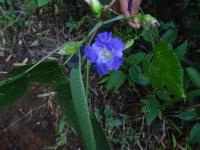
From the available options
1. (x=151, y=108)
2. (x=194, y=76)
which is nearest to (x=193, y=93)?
(x=194, y=76)

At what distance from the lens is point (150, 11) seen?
142 cm

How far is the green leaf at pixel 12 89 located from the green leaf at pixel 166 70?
0.86ft

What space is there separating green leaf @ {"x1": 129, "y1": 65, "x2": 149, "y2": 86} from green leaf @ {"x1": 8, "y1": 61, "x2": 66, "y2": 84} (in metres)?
0.45

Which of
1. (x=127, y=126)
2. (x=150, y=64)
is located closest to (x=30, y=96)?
(x=127, y=126)

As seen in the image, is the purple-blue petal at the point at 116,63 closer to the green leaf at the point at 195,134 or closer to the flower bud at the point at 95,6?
the flower bud at the point at 95,6

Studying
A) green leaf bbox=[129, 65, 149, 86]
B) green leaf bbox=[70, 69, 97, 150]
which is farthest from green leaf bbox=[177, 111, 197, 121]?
green leaf bbox=[70, 69, 97, 150]

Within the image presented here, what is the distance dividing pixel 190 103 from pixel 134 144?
0.23m

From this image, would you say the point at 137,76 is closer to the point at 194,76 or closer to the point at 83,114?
the point at 194,76

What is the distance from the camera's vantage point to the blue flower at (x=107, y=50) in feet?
2.91

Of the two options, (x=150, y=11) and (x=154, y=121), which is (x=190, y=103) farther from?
(x=150, y=11)

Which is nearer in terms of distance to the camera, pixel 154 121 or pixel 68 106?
pixel 68 106

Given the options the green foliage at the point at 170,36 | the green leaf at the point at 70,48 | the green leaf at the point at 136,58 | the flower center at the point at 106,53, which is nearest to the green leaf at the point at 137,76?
the green leaf at the point at 136,58

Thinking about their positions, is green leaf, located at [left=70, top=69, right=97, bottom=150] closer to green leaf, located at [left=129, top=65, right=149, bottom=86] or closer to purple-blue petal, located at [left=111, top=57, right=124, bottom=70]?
purple-blue petal, located at [left=111, top=57, right=124, bottom=70]

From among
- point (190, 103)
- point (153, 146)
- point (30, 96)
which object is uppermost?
point (30, 96)
